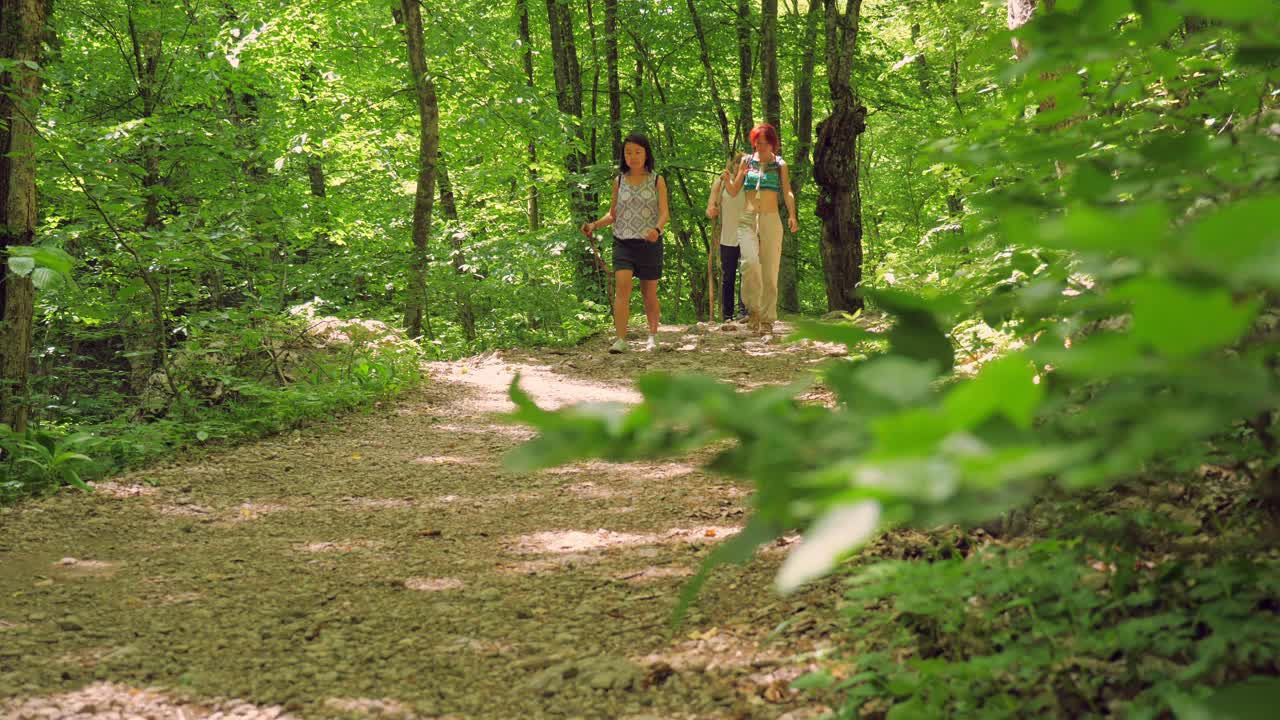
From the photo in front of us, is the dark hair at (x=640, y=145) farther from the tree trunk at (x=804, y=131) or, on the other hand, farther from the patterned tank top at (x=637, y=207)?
the tree trunk at (x=804, y=131)

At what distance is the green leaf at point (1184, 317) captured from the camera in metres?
0.62

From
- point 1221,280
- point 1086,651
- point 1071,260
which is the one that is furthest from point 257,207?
point 1221,280

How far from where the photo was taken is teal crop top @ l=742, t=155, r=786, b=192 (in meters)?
8.74

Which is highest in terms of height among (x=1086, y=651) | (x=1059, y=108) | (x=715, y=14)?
(x=715, y=14)

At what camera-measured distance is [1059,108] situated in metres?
1.61

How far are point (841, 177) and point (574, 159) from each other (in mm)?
6057

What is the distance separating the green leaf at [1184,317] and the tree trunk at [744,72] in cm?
1480

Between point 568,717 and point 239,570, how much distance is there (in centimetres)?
215

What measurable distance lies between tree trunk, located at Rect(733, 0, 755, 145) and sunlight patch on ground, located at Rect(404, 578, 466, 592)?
12.4m

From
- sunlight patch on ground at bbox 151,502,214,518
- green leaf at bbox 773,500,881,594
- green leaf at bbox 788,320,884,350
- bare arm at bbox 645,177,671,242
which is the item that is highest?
bare arm at bbox 645,177,671,242

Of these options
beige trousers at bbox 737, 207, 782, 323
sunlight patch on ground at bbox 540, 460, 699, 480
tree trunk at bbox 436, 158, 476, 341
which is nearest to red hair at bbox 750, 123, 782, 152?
beige trousers at bbox 737, 207, 782, 323

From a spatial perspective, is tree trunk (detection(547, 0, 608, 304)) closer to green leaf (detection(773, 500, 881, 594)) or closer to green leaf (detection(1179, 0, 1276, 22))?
green leaf (detection(1179, 0, 1276, 22))

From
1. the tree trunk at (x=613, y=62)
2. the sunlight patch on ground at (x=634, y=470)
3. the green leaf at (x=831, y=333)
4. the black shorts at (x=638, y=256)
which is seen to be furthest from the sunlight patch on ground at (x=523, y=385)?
the tree trunk at (x=613, y=62)

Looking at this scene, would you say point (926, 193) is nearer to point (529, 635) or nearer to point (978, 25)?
point (978, 25)
